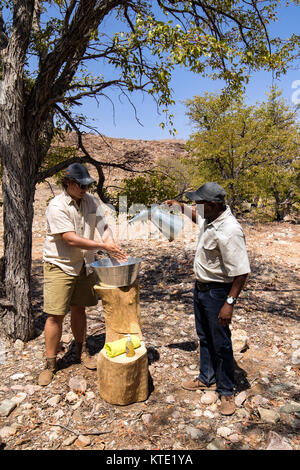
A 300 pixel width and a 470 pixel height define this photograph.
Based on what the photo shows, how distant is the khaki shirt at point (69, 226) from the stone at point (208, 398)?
1.59 metres

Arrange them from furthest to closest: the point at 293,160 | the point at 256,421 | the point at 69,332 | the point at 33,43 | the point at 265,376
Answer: the point at 293,160, the point at 33,43, the point at 69,332, the point at 265,376, the point at 256,421

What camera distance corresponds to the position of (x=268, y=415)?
2.75 m

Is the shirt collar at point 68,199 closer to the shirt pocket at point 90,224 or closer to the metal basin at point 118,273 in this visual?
the shirt pocket at point 90,224

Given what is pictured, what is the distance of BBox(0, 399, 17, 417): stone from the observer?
2.80m

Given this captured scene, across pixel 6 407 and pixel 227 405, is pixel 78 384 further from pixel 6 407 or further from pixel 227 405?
pixel 227 405

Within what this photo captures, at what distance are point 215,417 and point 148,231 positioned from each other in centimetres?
849

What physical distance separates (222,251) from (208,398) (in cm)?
140

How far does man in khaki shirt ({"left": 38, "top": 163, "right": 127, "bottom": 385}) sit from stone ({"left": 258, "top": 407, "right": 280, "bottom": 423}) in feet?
5.35

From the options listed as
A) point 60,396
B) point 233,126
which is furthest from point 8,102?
point 233,126

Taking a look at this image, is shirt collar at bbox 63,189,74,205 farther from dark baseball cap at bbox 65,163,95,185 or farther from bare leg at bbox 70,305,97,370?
bare leg at bbox 70,305,97,370

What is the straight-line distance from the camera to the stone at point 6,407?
2.80 meters

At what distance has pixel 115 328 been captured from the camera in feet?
10.5

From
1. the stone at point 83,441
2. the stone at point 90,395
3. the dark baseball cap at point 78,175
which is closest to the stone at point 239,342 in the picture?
the stone at point 90,395
